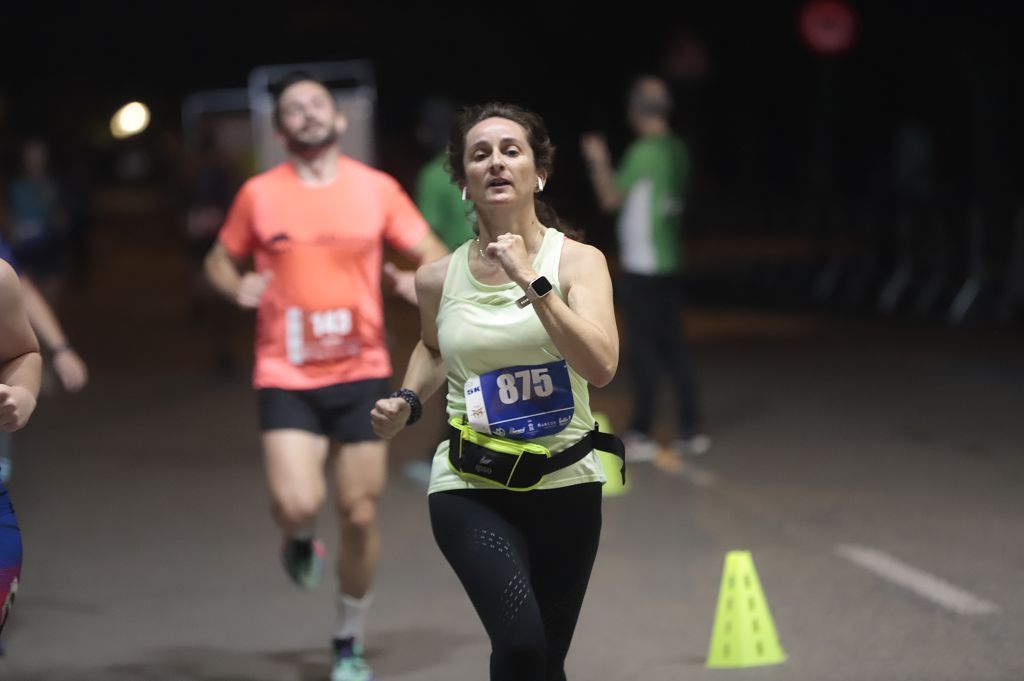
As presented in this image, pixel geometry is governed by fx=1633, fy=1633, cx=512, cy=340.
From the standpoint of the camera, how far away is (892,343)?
1616cm

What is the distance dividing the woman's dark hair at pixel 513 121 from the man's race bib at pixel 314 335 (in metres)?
1.53

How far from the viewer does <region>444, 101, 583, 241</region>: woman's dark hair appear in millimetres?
4527

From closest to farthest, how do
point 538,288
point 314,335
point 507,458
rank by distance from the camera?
point 538,288 < point 507,458 < point 314,335

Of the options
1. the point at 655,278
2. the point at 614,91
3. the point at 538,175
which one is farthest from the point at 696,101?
the point at 538,175

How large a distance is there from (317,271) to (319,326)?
21cm

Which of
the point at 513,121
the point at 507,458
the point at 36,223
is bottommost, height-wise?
the point at 36,223

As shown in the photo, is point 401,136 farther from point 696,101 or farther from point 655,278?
point 655,278

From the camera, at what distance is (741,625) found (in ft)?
19.6

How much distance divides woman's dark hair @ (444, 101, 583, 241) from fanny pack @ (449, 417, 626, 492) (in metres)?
0.70

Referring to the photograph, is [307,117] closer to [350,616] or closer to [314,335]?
[314,335]

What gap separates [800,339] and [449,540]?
12867mm

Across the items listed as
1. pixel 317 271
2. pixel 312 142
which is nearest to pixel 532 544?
pixel 317 271

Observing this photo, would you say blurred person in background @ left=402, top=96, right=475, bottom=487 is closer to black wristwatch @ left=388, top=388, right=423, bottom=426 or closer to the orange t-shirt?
the orange t-shirt

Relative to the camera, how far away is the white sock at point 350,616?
601cm
